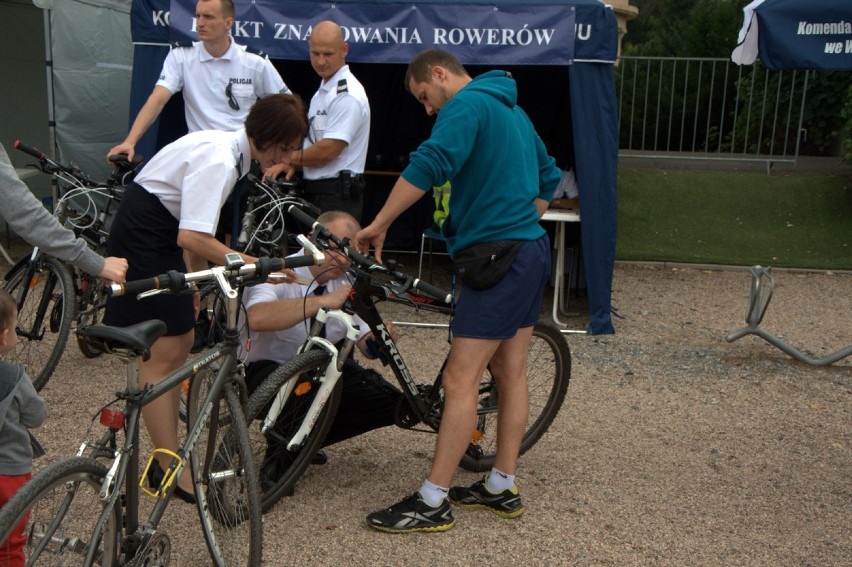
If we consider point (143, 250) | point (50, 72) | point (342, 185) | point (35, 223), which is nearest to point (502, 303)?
point (143, 250)

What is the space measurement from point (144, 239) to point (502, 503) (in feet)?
5.57

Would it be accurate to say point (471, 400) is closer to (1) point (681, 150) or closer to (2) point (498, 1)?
(2) point (498, 1)

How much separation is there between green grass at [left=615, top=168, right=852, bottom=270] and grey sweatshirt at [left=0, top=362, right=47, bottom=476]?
7244 millimetres

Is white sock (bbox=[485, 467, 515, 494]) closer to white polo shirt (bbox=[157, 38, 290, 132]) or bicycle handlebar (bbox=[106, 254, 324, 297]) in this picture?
bicycle handlebar (bbox=[106, 254, 324, 297])

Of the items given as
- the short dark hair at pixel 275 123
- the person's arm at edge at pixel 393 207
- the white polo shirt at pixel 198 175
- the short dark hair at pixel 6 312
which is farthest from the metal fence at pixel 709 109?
the short dark hair at pixel 6 312

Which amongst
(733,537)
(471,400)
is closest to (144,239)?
(471,400)

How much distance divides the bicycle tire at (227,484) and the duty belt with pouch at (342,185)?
282 cm

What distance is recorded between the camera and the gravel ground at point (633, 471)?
3551mm

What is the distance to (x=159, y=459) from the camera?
3064 millimetres

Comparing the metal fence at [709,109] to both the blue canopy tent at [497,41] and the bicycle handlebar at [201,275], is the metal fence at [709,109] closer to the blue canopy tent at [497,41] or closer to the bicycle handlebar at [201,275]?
the blue canopy tent at [497,41]

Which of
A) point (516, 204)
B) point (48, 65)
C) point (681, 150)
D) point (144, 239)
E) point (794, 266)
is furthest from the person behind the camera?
point (681, 150)

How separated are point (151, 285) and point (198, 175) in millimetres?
641

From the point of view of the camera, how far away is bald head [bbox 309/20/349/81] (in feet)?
18.7

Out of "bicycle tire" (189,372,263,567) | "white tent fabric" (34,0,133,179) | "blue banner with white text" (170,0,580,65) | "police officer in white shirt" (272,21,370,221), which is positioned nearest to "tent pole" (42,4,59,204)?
"white tent fabric" (34,0,133,179)
